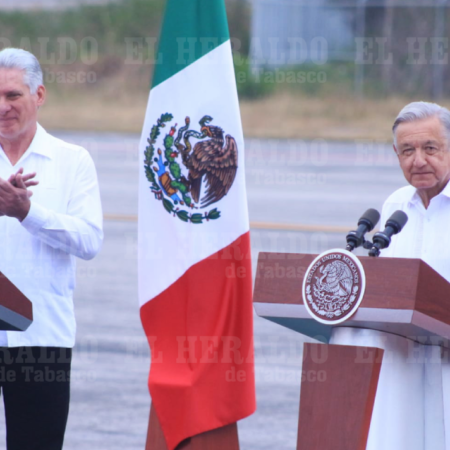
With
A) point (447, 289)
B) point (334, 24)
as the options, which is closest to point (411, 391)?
point (447, 289)

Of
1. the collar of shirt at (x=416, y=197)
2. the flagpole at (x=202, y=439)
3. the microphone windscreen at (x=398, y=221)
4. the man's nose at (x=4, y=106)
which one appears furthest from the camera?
the flagpole at (x=202, y=439)

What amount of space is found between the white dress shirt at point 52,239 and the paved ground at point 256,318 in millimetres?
1988

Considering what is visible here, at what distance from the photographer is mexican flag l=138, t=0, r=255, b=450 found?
365 centimetres

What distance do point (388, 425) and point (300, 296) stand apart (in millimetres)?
467

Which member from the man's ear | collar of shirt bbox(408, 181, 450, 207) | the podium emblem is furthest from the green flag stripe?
the podium emblem

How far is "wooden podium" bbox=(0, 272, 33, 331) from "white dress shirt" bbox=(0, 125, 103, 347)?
423 mm

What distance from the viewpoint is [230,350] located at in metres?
3.66

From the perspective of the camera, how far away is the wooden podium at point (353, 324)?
2701 mm

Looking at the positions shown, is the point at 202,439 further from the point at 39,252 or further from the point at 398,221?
the point at 398,221

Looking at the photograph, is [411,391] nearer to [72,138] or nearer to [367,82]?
[72,138]

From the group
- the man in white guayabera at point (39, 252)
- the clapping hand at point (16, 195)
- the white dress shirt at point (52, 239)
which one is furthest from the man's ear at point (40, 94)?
the clapping hand at point (16, 195)

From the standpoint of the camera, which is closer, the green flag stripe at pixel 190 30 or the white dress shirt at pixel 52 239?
the white dress shirt at pixel 52 239

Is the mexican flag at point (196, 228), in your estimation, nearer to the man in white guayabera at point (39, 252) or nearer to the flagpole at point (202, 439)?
→ the flagpole at point (202, 439)

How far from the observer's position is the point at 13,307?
10.2 ft
